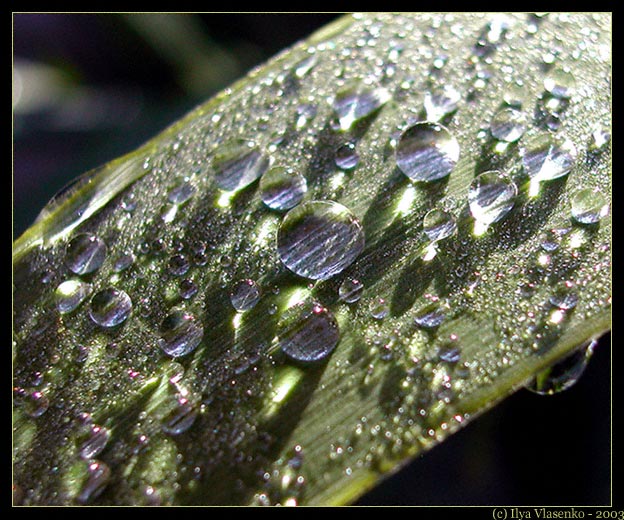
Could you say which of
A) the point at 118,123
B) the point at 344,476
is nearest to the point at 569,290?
the point at 344,476

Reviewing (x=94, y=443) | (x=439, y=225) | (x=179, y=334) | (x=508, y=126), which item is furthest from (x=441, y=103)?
(x=94, y=443)

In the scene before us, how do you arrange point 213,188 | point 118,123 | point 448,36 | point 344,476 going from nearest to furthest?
point 344,476, point 213,188, point 448,36, point 118,123

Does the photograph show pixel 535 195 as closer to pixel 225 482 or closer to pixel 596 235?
pixel 596 235

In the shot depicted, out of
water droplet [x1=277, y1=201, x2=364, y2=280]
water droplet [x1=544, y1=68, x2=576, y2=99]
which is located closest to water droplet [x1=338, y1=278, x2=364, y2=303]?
water droplet [x1=277, y1=201, x2=364, y2=280]

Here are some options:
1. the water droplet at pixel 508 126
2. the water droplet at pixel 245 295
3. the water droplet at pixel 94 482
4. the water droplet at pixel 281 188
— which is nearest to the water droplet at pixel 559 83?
the water droplet at pixel 508 126

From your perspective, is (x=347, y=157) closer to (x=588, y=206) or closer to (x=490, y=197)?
(x=490, y=197)

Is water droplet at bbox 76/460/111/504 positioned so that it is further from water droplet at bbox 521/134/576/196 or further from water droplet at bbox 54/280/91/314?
water droplet at bbox 521/134/576/196

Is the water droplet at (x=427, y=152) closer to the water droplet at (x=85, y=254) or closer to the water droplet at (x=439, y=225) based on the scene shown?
the water droplet at (x=439, y=225)
